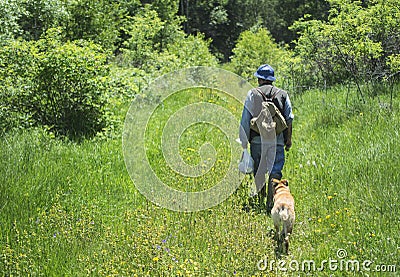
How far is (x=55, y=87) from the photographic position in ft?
26.6

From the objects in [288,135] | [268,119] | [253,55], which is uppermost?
[268,119]

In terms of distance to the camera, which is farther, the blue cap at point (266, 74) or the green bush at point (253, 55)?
the green bush at point (253, 55)

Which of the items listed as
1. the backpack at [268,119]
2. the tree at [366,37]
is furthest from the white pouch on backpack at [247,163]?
the tree at [366,37]

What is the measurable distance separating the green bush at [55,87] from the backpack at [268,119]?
4.11 m

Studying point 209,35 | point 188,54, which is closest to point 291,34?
point 209,35

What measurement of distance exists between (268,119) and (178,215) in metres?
1.59

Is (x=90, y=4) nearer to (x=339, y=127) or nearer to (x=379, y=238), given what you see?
(x=339, y=127)

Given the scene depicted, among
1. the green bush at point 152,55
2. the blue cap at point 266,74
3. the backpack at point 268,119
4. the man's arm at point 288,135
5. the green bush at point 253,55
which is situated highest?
the blue cap at point 266,74

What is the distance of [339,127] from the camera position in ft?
26.4

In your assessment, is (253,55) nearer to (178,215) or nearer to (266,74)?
(266,74)

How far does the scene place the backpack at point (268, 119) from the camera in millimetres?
5066

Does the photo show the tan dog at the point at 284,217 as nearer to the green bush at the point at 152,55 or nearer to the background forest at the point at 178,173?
the background forest at the point at 178,173

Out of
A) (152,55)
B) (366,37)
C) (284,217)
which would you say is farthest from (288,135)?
(152,55)

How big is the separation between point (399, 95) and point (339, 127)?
62.9 inches
